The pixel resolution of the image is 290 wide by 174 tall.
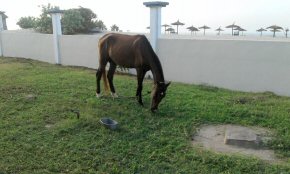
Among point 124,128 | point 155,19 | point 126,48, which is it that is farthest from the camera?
point 155,19

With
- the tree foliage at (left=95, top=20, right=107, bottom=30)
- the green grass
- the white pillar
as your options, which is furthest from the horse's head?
the tree foliage at (left=95, top=20, right=107, bottom=30)

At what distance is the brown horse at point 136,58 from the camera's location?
18.5 ft

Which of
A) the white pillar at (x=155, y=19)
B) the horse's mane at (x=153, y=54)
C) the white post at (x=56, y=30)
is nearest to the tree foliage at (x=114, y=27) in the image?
the white post at (x=56, y=30)

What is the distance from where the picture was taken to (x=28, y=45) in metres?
13.7

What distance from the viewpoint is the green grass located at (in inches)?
151

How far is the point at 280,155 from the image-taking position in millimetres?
4133

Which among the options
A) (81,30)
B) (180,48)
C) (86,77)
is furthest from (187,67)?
(81,30)

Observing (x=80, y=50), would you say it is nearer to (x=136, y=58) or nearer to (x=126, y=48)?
(x=126, y=48)

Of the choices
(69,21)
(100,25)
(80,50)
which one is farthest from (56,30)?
(100,25)

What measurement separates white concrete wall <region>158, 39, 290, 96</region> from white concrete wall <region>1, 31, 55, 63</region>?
18.4ft

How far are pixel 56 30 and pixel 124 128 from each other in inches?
320

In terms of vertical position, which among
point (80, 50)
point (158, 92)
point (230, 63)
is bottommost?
point (158, 92)

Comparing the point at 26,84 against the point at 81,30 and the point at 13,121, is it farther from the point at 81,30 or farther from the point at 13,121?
the point at 81,30

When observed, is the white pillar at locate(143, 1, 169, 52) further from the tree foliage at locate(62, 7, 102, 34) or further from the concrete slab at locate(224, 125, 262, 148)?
the tree foliage at locate(62, 7, 102, 34)
